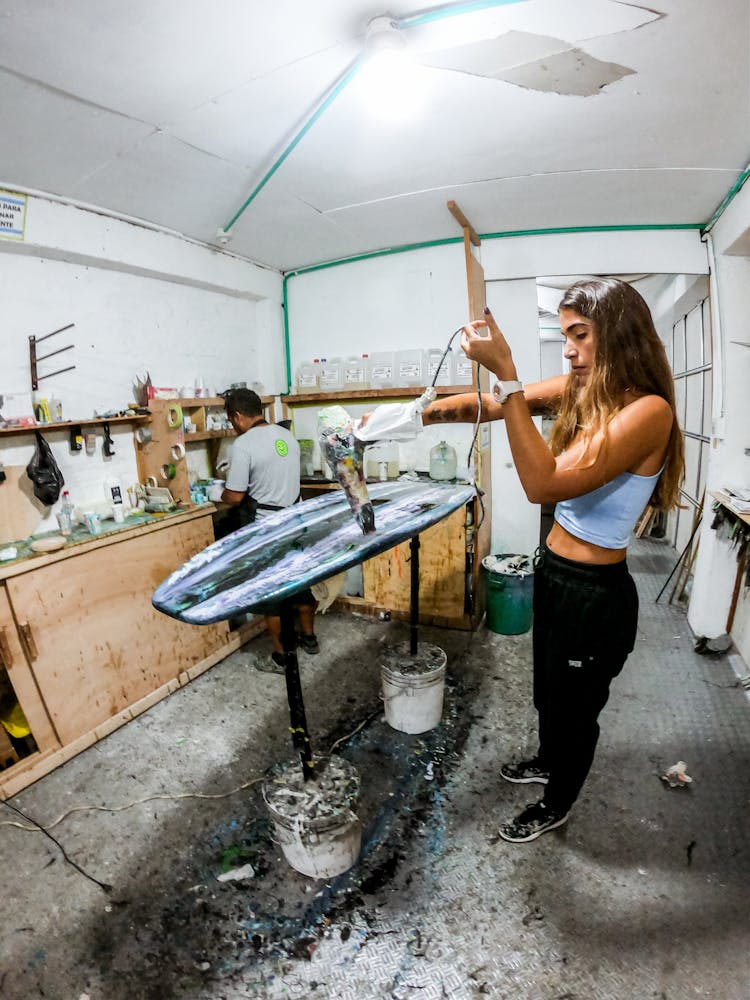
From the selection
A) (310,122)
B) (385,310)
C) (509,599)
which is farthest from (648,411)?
(385,310)

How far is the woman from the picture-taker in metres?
1.15

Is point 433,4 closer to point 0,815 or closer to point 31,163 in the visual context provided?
point 31,163

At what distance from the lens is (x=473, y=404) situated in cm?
156

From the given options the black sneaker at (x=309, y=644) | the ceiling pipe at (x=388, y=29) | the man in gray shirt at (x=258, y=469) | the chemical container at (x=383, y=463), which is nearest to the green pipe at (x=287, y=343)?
the chemical container at (x=383, y=463)

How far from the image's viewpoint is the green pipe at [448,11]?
1301 mm

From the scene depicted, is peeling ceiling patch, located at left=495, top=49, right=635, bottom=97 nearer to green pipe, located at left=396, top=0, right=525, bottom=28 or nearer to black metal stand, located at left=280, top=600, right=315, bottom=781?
green pipe, located at left=396, top=0, right=525, bottom=28

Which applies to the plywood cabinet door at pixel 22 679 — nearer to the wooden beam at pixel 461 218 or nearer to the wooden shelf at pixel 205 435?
the wooden shelf at pixel 205 435

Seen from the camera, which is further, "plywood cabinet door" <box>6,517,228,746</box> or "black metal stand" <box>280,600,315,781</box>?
"plywood cabinet door" <box>6,517,228,746</box>

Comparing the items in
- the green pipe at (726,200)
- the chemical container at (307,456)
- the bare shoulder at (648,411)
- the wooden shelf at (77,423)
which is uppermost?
→ the green pipe at (726,200)

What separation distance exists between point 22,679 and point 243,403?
5.67 feet

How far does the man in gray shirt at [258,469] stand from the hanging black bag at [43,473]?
0.86 meters

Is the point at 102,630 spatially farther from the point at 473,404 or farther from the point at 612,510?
the point at 612,510

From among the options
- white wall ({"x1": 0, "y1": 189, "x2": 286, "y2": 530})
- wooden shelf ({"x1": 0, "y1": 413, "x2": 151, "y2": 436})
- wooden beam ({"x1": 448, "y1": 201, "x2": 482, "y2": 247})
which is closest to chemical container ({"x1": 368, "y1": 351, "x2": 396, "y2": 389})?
wooden beam ({"x1": 448, "y1": 201, "x2": 482, "y2": 247})

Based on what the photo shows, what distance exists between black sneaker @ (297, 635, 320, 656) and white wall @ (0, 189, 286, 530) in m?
1.52
